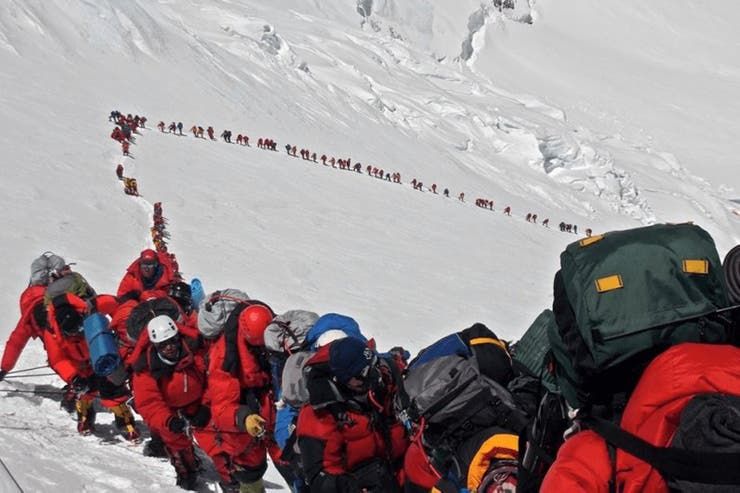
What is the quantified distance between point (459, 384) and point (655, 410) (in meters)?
1.14

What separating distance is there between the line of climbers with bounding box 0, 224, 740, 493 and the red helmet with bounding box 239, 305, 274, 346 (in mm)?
12

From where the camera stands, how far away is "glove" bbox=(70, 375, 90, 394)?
545cm

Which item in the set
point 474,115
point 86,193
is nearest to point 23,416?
point 86,193

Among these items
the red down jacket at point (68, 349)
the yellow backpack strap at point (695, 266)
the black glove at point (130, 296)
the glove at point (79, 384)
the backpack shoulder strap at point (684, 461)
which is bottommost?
the glove at point (79, 384)

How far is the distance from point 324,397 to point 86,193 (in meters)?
12.0

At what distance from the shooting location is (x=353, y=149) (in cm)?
3372

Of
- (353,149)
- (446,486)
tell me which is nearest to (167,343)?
(446,486)

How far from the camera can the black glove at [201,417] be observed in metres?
4.61

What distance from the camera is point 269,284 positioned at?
10.7m

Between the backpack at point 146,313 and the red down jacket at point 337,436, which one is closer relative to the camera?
the red down jacket at point 337,436

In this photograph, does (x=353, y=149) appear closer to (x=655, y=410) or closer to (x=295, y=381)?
(x=295, y=381)

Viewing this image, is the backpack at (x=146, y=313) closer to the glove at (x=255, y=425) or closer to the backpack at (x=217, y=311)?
the backpack at (x=217, y=311)

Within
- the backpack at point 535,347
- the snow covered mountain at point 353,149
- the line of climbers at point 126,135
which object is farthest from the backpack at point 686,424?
the line of climbers at point 126,135

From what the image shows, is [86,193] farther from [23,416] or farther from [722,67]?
[722,67]
